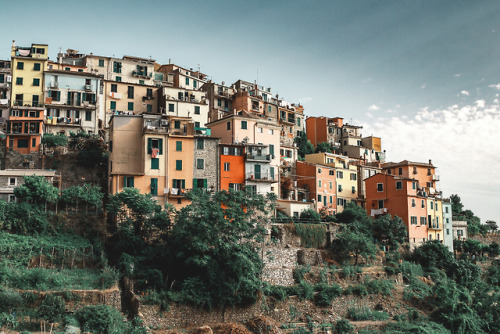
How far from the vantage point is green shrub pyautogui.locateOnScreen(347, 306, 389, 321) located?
40000 millimetres

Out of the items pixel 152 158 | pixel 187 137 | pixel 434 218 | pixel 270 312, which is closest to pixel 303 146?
pixel 434 218

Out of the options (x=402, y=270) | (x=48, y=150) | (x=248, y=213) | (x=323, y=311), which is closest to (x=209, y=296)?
(x=248, y=213)

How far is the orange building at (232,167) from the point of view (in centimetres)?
4809

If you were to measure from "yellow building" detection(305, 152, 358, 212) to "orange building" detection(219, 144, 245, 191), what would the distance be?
19298mm

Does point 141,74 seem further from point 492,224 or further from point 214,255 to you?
point 492,224

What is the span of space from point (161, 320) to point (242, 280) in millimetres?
6327

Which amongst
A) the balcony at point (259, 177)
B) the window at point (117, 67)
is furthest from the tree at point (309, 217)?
the window at point (117, 67)

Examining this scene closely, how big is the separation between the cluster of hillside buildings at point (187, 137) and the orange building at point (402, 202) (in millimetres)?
124

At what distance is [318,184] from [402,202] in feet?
33.6

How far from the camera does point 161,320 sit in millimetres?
33375

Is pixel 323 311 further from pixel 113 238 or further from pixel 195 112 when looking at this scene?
pixel 195 112

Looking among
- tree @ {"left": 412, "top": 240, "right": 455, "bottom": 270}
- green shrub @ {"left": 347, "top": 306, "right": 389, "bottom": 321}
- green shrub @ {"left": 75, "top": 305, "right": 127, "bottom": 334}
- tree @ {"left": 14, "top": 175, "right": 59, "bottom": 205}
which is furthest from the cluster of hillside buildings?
green shrub @ {"left": 75, "top": 305, "right": 127, "bottom": 334}

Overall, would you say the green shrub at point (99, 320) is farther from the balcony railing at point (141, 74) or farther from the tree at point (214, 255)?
the balcony railing at point (141, 74)

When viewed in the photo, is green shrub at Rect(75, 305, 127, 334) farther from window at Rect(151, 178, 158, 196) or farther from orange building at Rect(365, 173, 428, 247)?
orange building at Rect(365, 173, 428, 247)
